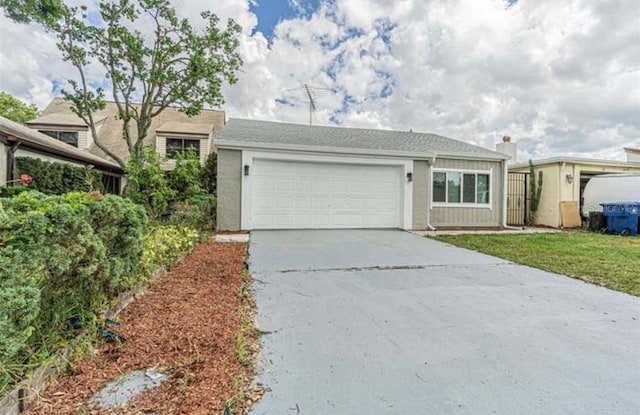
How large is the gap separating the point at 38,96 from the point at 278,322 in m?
28.3

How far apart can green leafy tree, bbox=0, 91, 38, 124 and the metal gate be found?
32.0 meters

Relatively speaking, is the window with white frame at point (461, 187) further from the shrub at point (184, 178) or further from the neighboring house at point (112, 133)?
the neighboring house at point (112, 133)

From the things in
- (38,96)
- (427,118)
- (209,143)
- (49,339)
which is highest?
(38,96)

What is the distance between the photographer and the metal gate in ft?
45.9

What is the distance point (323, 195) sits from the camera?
1041cm

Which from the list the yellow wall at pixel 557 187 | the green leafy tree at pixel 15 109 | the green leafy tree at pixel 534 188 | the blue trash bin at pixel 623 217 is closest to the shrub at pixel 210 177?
the green leafy tree at pixel 534 188

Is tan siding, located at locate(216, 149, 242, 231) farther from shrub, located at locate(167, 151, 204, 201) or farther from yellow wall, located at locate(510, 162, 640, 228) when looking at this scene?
yellow wall, located at locate(510, 162, 640, 228)

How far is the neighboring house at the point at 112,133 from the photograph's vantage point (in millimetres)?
17281

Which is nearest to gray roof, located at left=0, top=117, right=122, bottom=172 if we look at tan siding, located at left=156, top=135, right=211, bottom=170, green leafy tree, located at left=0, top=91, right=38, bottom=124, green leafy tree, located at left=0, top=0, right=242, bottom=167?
green leafy tree, located at left=0, top=0, right=242, bottom=167

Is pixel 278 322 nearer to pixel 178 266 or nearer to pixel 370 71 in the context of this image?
pixel 178 266

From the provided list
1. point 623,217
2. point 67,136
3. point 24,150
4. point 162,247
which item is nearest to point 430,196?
point 623,217

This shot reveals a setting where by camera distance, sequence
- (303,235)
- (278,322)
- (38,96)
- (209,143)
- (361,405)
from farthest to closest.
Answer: (38,96), (209,143), (303,235), (278,322), (361,405)

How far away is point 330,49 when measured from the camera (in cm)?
1298

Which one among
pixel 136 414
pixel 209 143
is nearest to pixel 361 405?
pixel 136 414
